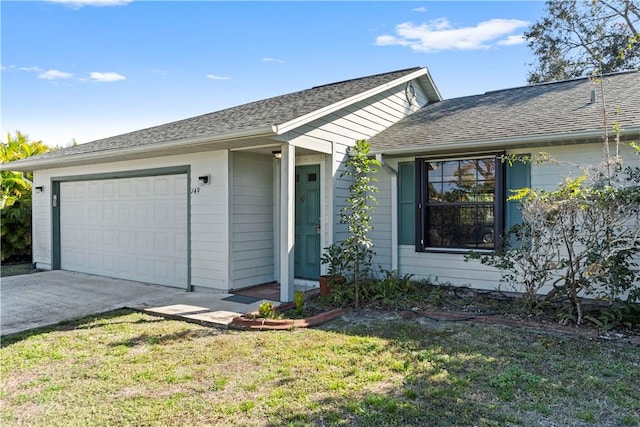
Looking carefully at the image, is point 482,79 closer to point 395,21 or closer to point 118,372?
point 395,21

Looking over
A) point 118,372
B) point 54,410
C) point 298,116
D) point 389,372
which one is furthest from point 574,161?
point 54,410

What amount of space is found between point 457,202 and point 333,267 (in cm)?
234

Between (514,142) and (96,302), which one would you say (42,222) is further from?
(514,142)

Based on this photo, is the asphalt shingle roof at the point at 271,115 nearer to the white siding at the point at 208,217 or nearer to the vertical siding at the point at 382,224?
the white siding at the point at 208,217

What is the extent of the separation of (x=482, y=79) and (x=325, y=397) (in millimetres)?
12385

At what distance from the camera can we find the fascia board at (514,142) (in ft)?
18.6

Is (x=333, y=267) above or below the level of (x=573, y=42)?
below

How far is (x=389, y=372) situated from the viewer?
3621mm

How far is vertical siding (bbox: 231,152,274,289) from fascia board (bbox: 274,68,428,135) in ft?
5.39

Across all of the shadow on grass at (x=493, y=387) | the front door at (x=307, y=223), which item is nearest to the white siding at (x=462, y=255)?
the front door at (x=307, y=223)

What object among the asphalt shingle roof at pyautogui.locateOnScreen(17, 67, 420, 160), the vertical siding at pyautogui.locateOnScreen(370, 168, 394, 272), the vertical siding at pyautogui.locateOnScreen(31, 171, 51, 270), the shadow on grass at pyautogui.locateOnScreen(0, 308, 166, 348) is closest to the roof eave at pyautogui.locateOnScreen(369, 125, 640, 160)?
the vertical siding at pyautogui.locateOnScreen(370, 168, 394, 272)

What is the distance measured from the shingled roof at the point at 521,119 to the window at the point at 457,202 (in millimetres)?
402

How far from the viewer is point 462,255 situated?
6.80 m

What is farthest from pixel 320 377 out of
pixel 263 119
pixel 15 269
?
pixel 15 269
